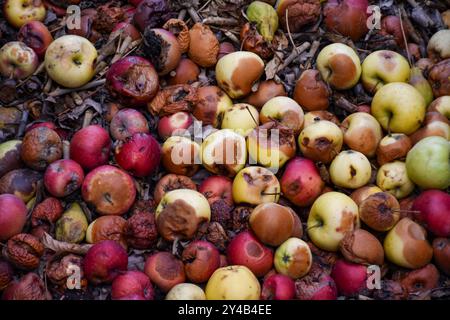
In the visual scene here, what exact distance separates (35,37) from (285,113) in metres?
2.08

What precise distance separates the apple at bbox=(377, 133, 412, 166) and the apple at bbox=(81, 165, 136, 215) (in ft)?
5.84

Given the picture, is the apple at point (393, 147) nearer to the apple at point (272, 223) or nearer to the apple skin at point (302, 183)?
the apple skin at point (302, 183)

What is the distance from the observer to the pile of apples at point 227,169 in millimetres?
3385

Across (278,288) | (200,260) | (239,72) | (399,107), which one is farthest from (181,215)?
(399,107)

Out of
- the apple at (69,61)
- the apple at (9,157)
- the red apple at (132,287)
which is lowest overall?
the red apple at (132,287)

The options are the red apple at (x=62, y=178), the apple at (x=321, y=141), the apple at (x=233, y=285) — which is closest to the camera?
the apple at (x=233, y=285)

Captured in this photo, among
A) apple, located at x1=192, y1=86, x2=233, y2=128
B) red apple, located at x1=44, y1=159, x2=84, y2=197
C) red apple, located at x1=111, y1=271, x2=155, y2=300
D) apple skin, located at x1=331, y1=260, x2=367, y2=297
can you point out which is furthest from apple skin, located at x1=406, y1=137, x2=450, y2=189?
red apple, located at x1=44, y1=159, x2=84, y2=197

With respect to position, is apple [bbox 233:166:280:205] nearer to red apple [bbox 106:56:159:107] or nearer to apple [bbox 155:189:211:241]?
apple [bbox 155:189:211:241]

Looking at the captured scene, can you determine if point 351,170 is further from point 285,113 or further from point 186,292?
point 186,292

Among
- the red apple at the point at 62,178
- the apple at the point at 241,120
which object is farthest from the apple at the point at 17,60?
the apple at the point at 241,120

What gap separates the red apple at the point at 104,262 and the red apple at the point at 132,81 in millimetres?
1173
